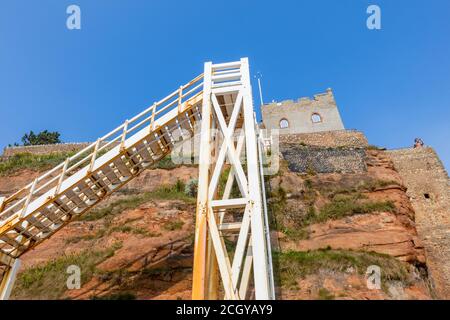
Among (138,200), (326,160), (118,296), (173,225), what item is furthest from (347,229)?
(138,200)

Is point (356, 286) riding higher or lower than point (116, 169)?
lower

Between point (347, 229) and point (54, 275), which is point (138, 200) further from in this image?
point (347, 229)

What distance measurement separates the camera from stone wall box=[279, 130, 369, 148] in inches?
948

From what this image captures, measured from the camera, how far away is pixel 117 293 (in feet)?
35.1

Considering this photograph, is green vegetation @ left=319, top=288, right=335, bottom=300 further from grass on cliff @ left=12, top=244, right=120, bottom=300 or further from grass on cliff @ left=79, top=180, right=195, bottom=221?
grass on cliff @ left=12, top=244, right=120, bottom=300

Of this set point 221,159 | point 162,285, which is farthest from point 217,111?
point 162,285

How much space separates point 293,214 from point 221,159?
8.36m

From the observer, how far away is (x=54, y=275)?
12383 mm

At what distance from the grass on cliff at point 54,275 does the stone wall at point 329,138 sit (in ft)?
51.0

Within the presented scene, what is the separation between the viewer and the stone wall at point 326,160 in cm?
1861

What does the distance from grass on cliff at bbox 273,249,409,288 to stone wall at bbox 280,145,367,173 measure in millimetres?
6849

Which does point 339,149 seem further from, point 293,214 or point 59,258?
point 59,258

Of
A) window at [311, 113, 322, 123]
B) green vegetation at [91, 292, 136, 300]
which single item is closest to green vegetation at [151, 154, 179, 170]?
green vegetation at [91, 292, 136, 300]
